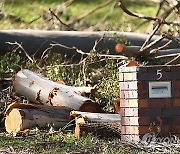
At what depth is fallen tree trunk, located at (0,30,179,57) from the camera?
955 centimetres

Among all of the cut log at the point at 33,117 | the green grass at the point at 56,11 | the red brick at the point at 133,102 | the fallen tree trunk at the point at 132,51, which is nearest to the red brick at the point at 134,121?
the red brick at the point at 133,102

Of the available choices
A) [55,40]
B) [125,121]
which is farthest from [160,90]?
[55,40]

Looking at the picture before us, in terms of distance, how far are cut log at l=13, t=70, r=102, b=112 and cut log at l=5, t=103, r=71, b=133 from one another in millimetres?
235

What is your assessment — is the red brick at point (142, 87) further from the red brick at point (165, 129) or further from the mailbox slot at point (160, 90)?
the red brick at point (165, 129)

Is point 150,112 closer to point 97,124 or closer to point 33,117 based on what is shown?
point 97,124

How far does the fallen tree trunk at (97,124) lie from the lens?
267 inches

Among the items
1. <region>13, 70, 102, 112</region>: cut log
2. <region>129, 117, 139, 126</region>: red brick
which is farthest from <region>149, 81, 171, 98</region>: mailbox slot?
<region>13, 70, 102, 112</region>: cut log


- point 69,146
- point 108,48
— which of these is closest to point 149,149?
point 69,146

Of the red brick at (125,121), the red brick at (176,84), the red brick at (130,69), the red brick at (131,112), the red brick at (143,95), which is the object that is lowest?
the red brick at (125,121)

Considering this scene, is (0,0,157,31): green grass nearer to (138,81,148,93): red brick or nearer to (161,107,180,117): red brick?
(138,81,148,93): red brick

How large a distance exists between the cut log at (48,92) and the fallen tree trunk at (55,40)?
122 centimetres

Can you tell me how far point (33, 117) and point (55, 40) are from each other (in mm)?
2777

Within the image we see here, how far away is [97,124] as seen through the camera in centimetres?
687

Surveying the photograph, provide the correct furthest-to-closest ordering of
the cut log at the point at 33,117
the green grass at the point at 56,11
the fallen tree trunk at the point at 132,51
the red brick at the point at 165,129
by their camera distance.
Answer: the green grass at the point at 56,11 < the fallen tree trunk at the point at 132,51 < the cut log at the point at 33,117 < the red brick at the point at 165,129
